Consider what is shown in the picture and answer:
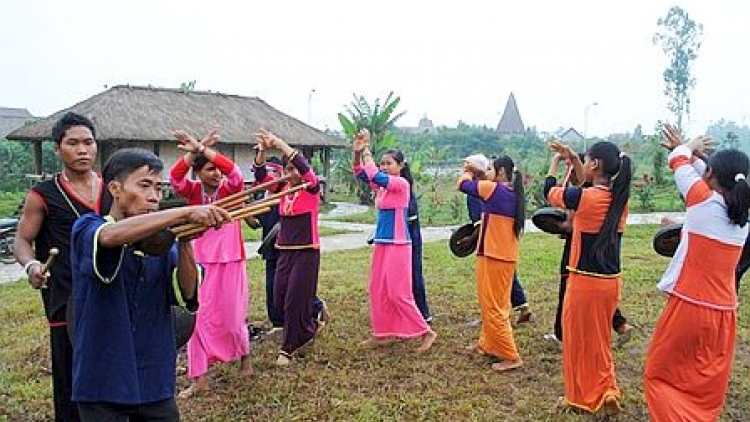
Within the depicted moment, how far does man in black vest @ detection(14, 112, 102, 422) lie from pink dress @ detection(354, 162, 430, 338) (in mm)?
2727

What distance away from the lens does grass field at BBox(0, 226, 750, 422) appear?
15.3 feet

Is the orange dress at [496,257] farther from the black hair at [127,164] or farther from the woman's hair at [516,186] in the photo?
the black hair at [127,164]

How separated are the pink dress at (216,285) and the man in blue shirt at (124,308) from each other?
2.16 meters

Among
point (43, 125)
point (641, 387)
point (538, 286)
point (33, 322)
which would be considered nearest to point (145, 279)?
point (641, 387)

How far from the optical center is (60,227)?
348 cm

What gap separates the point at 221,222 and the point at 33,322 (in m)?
5.69

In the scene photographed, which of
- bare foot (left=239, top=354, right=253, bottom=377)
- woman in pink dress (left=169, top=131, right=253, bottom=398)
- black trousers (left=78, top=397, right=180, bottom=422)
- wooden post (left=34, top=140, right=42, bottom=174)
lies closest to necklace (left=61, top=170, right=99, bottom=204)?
woman in pink dress (left=169, top=131, right=253, bottom=398)

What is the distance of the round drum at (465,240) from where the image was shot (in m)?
6.50

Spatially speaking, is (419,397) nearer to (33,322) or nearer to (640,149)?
(33,322)

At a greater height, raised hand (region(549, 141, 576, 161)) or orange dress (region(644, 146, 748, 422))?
raised hand (region(549, 141, 576, 161))

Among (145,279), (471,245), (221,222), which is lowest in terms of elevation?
(471,245)

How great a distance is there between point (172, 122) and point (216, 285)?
16.2m

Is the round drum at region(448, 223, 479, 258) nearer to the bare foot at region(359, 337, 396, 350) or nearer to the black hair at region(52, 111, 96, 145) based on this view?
the bare foot at region(359, 337, 396, 350)

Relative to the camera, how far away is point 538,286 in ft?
29.0
